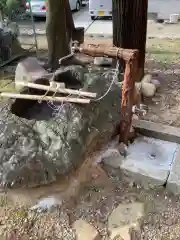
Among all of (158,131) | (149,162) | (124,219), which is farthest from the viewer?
(158,131)

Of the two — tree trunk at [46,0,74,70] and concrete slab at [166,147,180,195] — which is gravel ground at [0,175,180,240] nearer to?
concrete slab at [166,147,180,195]

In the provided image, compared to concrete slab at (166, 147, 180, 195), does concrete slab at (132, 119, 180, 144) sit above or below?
above

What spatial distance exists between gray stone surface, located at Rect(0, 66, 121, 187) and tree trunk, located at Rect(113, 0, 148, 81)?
1994mm

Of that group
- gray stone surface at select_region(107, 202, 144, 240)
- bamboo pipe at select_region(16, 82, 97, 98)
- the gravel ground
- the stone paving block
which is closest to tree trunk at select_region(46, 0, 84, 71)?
bamboo pipe at select_region(16, 82, 97, 98)

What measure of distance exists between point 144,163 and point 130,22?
269cm

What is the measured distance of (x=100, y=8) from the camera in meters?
11.6

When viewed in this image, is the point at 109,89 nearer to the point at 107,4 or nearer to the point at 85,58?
the point at 85,58

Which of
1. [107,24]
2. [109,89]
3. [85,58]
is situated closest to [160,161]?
[109,89]

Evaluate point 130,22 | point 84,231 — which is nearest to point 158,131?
point 84,231

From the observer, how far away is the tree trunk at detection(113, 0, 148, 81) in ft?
16.9

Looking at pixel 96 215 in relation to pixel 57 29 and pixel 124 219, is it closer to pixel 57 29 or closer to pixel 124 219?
pixel 124 219

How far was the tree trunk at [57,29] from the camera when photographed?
632 centimetres

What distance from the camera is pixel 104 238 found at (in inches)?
118

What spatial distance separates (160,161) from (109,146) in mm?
647
